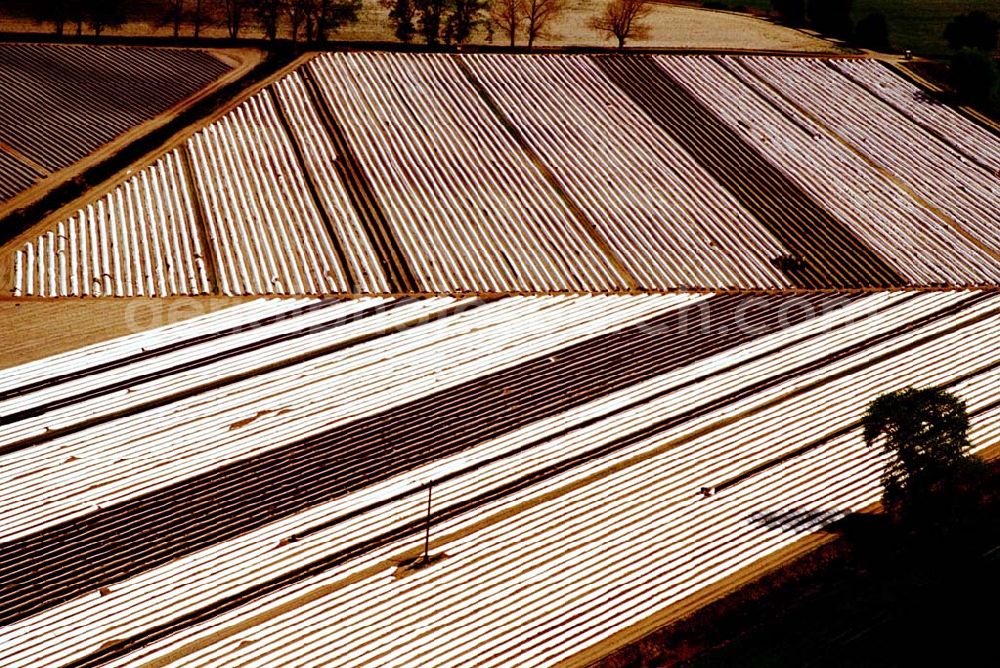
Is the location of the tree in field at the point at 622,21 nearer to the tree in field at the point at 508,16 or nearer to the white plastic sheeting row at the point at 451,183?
the tree in field at the point at 508,16

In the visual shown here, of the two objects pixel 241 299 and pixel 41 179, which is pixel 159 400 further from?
pixel 41 179

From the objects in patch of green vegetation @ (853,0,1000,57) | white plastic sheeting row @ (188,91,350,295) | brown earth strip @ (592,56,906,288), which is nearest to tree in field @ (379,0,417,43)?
brown earth strip @ (592,56,906,288)

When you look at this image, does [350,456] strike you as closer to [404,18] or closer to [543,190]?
[543,190]

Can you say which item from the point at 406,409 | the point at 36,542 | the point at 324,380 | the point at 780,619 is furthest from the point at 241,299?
the point at 780,619

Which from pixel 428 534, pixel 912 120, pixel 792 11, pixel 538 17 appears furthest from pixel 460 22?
pixel 428 534

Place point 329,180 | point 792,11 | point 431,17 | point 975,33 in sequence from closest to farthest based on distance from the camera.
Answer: point 329,180
point 431,17
point 975,33
point 792,11
